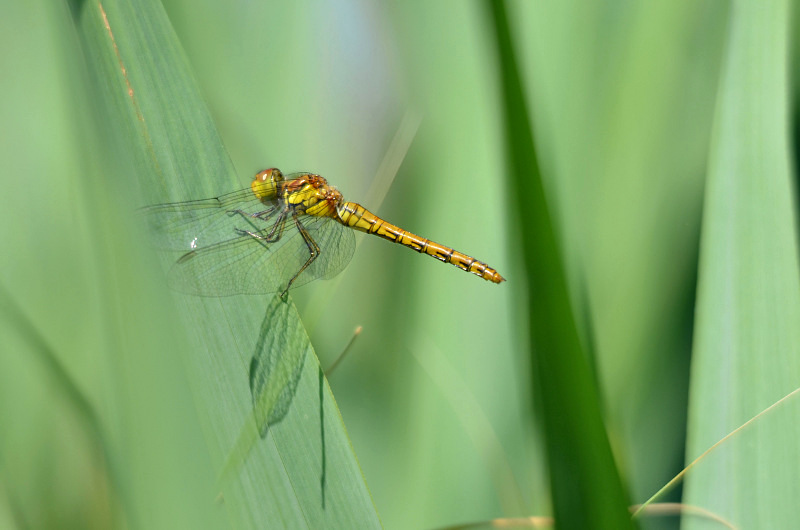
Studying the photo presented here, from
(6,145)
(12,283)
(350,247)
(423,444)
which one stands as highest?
(6,145)

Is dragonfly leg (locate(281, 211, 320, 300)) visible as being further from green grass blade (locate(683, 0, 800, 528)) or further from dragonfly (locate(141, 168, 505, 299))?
green grass blade (locate(683, 0, 800, 528))

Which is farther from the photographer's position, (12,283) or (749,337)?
(12,283)

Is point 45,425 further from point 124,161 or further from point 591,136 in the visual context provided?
point 591,136

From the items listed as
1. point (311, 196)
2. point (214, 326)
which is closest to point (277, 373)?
point (214, 326)

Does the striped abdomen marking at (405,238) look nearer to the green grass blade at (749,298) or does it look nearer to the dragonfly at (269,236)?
the dragonfly at (269,236)

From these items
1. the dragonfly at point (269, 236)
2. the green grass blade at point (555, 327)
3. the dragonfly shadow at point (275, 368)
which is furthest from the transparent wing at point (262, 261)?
the green grass blade at point (555, 327)

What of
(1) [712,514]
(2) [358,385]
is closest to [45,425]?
(2) [358,385]

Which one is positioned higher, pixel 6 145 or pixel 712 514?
pixel 6 145

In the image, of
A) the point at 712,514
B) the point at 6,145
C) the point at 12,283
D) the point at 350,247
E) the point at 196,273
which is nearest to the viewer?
the point at 712,514
